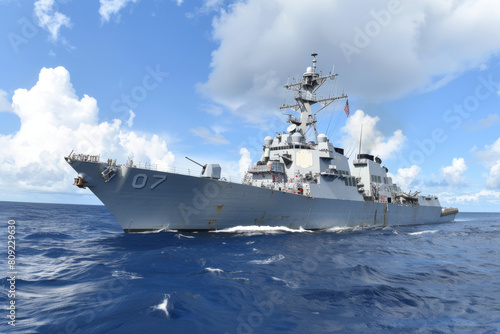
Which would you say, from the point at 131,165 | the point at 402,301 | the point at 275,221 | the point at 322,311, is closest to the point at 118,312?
the point at 322,311

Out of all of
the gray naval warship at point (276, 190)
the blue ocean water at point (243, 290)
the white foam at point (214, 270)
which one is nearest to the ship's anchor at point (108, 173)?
the gray naval warship at point (276, 190)

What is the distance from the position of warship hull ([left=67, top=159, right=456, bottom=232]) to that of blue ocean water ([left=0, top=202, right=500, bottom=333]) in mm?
2097

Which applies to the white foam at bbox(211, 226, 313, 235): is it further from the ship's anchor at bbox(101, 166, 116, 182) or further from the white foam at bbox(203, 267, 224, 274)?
the white foam at bbox(203, 267, 224, 274)

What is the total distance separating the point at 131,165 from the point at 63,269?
238 inches

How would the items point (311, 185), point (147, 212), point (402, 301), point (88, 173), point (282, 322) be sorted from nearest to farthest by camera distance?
point (282, 322)
point (402, 301)
point (88, 173)
point (147, 212)
point (311, 185)

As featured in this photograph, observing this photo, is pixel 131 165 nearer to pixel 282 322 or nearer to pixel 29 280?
pixel 29 280

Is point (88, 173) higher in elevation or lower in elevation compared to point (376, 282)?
higher

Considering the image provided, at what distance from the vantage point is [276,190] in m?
17.0

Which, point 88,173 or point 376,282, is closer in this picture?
point 376,282

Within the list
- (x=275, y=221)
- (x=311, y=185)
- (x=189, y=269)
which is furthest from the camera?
(x=311, y=185)

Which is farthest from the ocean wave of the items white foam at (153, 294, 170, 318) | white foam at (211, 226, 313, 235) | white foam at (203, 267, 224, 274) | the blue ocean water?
white foam at (153, 294, 170, 318)

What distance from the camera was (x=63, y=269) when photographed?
9.09m

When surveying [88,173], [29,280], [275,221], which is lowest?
[29,280]

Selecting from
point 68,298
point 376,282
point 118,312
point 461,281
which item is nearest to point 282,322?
point 118,312
